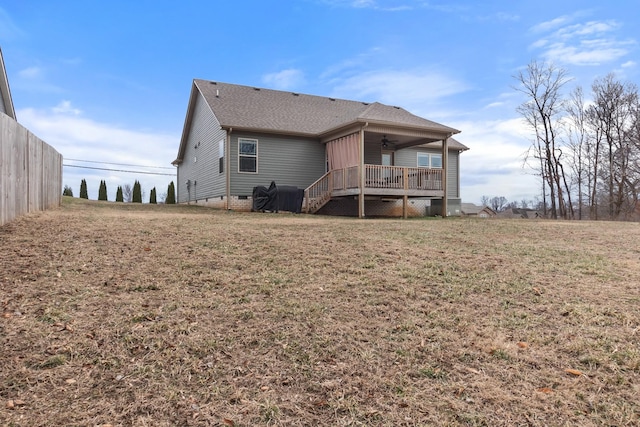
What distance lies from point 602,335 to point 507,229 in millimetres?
6893

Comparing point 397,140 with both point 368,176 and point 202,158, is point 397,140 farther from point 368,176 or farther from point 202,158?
point 202,158

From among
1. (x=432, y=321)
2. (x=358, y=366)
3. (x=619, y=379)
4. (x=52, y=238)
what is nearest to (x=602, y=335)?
(x=619, y=379)

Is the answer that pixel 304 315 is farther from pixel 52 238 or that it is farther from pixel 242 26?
pixel 242 26

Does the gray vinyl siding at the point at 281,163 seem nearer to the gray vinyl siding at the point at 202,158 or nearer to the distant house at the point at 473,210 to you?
the gray vinyl siding at the point at 202,158

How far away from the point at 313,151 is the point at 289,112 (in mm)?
2290

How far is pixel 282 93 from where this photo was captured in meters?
19.3

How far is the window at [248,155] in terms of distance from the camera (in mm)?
15641

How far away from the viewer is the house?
1478 cm

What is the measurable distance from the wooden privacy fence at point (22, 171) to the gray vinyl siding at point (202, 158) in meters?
6.87

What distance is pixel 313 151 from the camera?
16.9 m

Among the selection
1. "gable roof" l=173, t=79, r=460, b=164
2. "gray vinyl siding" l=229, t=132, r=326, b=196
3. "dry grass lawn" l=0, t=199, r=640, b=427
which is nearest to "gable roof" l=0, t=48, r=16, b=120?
"gable roof" l=173, t=79, r=460, b=164

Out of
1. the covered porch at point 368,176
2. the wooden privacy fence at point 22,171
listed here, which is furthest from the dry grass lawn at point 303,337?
the covered porch at point 368,176


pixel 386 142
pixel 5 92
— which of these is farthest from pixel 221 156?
pixel 5 92

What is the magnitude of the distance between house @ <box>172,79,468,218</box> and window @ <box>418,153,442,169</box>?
85 mm
